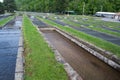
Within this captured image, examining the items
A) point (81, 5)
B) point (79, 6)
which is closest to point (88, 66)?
point (81, 5)

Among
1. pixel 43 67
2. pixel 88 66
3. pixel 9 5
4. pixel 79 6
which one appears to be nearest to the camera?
pixel 43 67

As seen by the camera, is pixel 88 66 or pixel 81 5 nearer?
pixel 88 66

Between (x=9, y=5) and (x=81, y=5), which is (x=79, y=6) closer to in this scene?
(x=81, y=5)

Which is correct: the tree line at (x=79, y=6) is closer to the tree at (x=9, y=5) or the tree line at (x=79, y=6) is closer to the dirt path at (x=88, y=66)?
the tree at (x=9, y=5)

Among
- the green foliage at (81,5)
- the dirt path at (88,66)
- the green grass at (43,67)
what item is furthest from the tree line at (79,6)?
the green grass at (43,67)

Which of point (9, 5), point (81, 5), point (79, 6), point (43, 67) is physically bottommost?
point (43, 67)

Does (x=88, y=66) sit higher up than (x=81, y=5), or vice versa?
(x=81, y=5)

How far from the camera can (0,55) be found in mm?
12094

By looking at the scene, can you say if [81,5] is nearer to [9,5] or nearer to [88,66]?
[9,5]

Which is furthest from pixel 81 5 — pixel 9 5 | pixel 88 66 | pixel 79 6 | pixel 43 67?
pixel 43 67

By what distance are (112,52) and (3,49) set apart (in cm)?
781

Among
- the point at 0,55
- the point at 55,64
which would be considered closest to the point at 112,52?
the point at 55,64

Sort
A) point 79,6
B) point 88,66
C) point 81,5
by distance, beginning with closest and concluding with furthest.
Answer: point 88,66 → point 81,5 → point 79,6

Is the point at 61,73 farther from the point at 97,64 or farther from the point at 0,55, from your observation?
the point at 0,55
